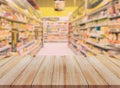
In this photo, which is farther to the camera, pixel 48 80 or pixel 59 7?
pixel 59 7

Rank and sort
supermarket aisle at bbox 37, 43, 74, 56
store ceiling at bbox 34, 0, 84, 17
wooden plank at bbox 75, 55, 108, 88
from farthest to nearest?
1. store ceiling at bbox 34, 0, 84, 17
2. supermarket aisle at bbox 37, 43, 74, 56
3. wooden plank at bbox 75, 55, 108, 88

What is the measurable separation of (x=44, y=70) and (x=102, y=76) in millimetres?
431

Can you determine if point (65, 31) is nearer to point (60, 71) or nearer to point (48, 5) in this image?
point (48, 5)

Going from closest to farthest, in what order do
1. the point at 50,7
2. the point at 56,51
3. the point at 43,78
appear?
the point at 43,78 → the point at 56,51 → the point at 50,7

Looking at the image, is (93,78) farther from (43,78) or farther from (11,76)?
(11,76)

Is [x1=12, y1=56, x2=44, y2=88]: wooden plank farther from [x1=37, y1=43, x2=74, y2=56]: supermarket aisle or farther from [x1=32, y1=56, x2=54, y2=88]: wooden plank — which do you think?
[x1=37, y1=43, x2=74, y2=56]: supermarket aisle

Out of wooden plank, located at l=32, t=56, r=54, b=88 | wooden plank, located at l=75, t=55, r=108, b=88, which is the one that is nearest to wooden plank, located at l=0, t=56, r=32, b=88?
wooden plank, located at l=32, t=56, r=54, b=88

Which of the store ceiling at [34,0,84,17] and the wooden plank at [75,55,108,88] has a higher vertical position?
the store ceiling at [34,0,84,17]

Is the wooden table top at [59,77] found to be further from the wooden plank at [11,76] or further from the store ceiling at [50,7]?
the store ceiling at [50,7]

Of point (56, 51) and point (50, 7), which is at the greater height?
point (50, 7)

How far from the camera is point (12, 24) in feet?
17.7

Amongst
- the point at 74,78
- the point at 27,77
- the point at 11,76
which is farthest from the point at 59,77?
the point at 11,76

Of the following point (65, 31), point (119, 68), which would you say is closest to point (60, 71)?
point (119, 68)

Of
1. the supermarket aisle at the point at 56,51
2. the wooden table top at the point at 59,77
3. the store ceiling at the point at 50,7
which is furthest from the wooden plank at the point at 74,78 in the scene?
the store ceiling at the point at 50,7
